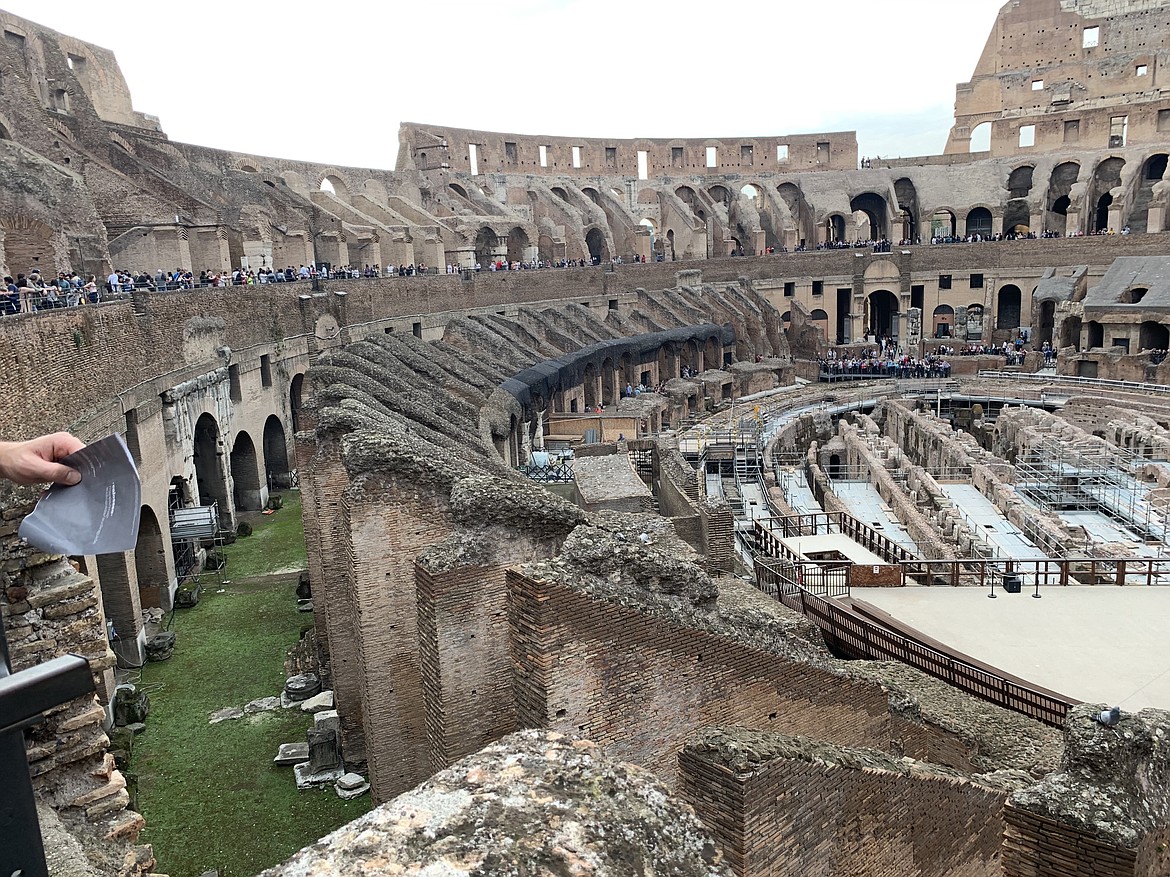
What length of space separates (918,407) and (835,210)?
17134 mm

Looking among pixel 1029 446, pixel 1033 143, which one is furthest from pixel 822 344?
pixel 1033 143

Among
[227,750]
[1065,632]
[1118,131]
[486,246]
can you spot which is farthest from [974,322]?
[227,750]

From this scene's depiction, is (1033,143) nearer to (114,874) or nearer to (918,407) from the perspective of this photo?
(918,407)

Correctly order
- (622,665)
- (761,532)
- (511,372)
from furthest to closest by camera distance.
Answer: (511,372) < (761,532) < (622,665)

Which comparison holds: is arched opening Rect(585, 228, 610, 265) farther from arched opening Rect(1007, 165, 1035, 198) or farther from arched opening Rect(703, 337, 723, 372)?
arched opening Rect(1007, 165, 1035, 198)

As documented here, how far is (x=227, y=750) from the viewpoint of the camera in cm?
1070

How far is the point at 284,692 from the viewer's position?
39.1 feet

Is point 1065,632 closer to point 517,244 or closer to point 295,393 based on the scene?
point 295,393

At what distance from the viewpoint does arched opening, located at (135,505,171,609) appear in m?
14.6

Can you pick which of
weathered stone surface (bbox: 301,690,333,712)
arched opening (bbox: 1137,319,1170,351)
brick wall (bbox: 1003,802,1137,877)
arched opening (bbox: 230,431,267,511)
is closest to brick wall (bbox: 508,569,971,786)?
brick wall (bbox: 1003,802,1137,877)

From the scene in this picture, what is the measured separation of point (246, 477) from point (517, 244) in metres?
22.4

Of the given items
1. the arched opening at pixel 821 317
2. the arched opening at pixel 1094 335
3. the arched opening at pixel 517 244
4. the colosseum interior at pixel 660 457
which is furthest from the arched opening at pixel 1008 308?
the arched opening at pixel 517 244

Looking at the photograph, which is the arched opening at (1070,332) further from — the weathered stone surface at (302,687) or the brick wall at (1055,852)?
the brick wall at (1055,852)

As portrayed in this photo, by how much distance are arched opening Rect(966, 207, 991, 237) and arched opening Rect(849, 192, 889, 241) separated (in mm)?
3952
